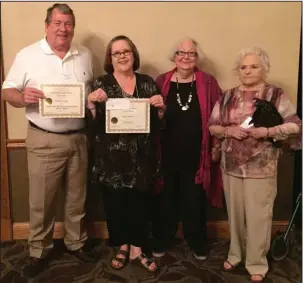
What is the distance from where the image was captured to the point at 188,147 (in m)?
2.29

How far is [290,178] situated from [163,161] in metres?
1.08

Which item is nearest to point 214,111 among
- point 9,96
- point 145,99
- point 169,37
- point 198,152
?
point 198,152

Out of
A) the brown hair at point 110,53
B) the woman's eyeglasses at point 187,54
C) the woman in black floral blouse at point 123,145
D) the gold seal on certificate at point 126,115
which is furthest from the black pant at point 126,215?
the woman's eyeglasses at point 187,54

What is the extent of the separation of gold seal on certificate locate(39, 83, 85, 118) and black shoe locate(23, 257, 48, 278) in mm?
966

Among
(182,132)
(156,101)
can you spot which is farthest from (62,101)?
(182,132)

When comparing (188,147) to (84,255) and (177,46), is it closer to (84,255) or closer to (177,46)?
(177,46)

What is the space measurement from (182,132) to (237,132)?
0.36 metres

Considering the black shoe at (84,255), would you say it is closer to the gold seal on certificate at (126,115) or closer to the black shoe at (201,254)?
the black shoe at (201,254)

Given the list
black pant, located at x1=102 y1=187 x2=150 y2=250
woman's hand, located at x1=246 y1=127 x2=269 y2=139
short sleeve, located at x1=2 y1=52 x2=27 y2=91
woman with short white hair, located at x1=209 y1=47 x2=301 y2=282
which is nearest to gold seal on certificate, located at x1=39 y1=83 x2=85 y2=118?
short sleeve, located at x1=2 y1=52 x2=27 y2=91

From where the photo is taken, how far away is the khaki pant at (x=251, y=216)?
2123 mm

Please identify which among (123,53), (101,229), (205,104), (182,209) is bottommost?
(101,229)

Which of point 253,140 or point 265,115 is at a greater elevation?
point 265,115

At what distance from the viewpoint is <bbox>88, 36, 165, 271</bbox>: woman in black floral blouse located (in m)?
2.08

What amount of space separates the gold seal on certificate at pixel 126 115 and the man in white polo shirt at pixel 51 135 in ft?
0.89
